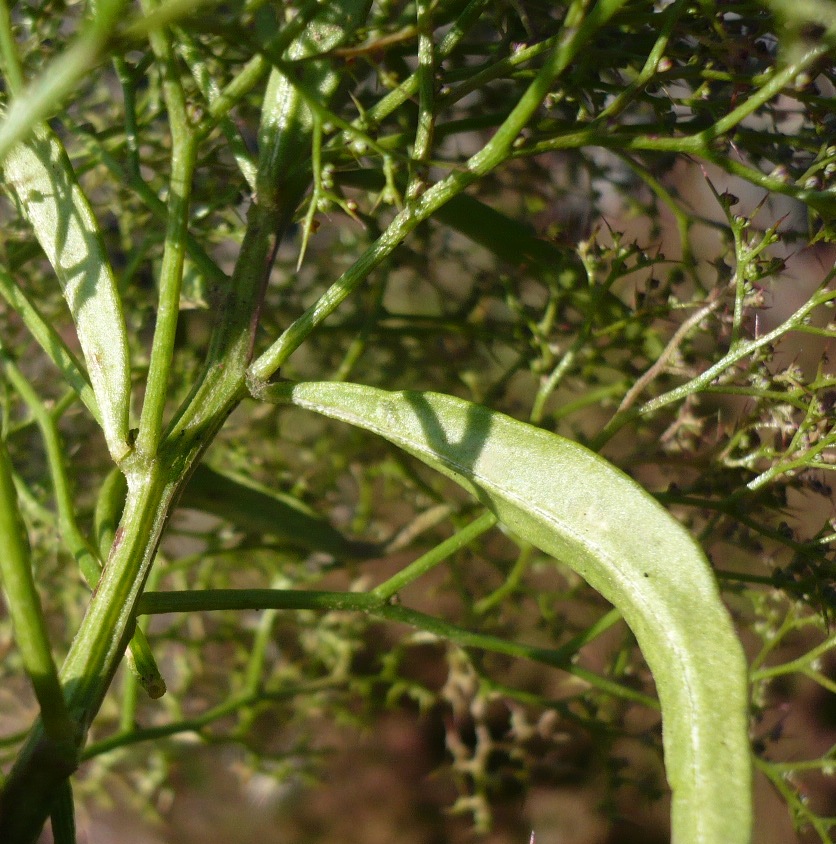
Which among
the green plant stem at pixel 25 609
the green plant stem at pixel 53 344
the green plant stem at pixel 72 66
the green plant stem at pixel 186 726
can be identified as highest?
the green plant stem at pixel 53 344

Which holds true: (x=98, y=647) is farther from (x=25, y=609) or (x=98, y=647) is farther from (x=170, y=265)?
(x=170, y=265)

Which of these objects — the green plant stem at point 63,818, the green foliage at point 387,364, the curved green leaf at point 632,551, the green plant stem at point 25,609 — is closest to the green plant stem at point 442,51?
the green foliage at point 387,364

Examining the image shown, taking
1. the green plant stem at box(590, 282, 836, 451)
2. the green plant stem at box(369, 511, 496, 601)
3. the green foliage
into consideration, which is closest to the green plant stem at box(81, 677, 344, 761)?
the green foliage

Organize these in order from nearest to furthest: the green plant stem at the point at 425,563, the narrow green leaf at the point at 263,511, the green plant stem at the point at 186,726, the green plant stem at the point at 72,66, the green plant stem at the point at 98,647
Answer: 1. the green plant stem at the point at 72,66
2. the green plant stem at the point at 98,647
3. the green plant stem at the point at 425,563
4. the green plant stem at the point at 186,726
5. the narrow green leaf at the point at 263,511

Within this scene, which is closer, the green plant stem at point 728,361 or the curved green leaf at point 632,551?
the curved green leaf at point 632,551

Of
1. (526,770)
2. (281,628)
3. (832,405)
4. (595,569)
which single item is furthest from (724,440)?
(281,628)

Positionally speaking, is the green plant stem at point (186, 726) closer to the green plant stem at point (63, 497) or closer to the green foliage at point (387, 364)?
the green foliage at point (387, 364)

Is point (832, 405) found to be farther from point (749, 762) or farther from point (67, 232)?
point (67, 232)

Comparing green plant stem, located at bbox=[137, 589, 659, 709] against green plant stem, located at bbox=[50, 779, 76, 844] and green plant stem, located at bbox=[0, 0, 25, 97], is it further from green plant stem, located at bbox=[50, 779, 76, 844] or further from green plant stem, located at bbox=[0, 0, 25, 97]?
green plant stem, located at bbox=[0, 0, 25, 97]
